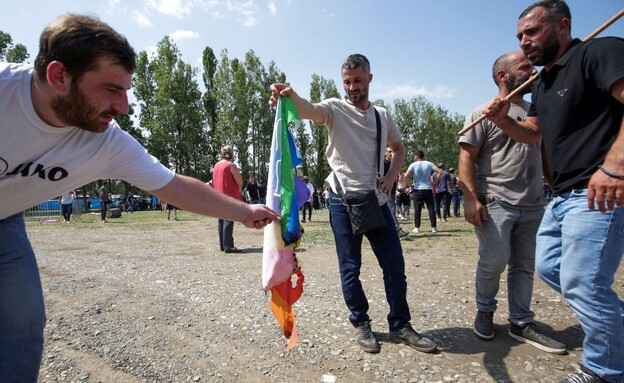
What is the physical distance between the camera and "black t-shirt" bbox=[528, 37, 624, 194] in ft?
6.72

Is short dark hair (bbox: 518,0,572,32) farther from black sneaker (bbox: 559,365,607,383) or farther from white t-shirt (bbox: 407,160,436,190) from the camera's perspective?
white t-shirt (bbox: 407,160,436,190)

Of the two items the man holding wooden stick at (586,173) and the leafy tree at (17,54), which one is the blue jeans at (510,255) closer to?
the man holding wooden stick at (586,173)

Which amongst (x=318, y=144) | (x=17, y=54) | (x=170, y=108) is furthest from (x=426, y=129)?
(x=17, y=54)

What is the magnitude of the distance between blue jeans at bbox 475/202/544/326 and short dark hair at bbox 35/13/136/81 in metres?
3.06

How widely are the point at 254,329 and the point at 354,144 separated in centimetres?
206

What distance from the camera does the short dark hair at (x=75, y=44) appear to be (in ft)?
5.52

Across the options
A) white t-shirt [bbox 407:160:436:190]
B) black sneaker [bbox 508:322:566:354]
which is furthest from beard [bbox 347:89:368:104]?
white t-shirt [bbox 407:160:436:190]

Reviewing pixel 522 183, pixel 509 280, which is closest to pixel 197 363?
pixel 509 280

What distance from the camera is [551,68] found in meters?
2.43

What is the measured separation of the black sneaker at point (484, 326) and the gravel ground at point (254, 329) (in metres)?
0.07

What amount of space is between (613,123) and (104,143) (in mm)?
2903

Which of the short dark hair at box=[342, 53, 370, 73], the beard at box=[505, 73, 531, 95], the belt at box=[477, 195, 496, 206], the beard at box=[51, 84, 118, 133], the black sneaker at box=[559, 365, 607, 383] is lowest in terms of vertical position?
the black sneaker at box=[559, 365, 607, 383]

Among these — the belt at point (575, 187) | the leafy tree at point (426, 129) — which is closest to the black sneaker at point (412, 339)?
the belt at point (575, 187)

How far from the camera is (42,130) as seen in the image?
70.0 inches
